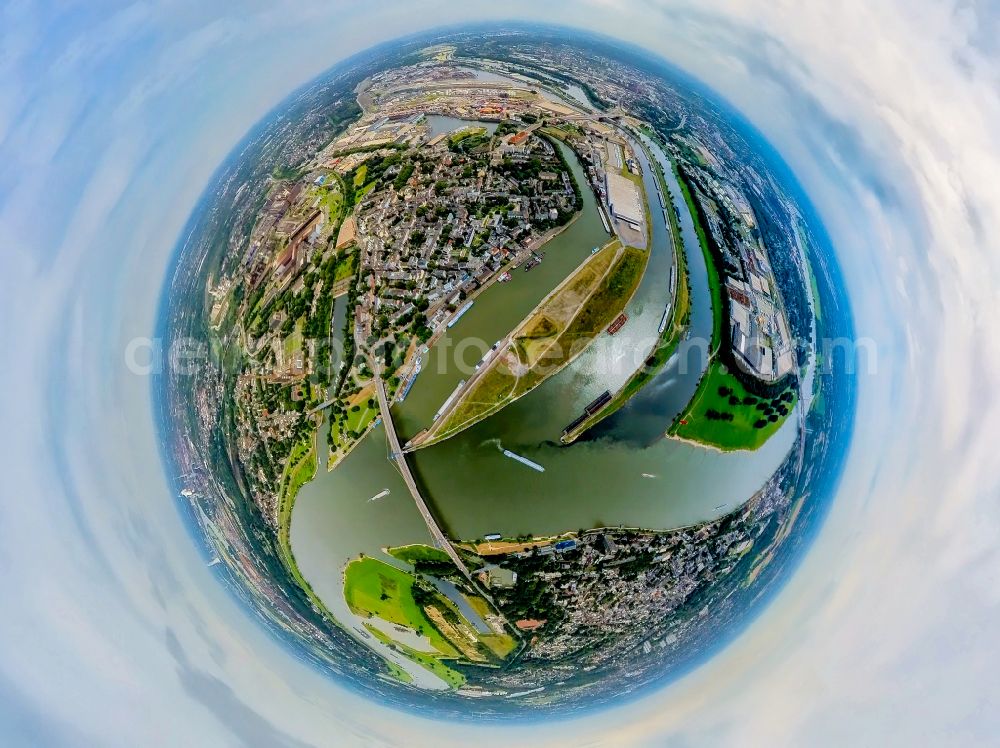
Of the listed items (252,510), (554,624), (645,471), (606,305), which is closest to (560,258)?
(606,305)

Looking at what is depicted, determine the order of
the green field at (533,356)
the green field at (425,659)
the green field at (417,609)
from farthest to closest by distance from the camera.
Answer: the green field at (425,659) < the green field at (417,609) < the green field at (533,356)

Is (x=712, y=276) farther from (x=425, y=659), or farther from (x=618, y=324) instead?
(x=425, y=659)

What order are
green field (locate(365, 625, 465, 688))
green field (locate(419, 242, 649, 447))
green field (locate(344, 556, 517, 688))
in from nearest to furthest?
green field (locate(419, 242, 649, 447)) < green field (locate(344, 556, 517, 688)) < green field (locate(365, 625, 465, 688))

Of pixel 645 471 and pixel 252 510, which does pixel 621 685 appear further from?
pixel 252 510

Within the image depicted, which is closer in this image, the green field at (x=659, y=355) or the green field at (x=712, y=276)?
the green field at (x=659, y=355)

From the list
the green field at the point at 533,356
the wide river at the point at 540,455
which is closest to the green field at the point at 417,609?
the wide river at the point at 540,455

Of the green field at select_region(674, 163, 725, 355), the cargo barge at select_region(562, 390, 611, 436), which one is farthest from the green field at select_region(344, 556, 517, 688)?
the green field at select_region(674, 163, 725, 355)

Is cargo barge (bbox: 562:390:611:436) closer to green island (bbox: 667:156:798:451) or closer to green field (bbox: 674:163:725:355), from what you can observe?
green island (bbox: 667:156:798:451)

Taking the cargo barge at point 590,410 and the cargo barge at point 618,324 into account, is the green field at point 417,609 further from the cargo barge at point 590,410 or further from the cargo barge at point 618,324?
the cargo barge at point 618,324

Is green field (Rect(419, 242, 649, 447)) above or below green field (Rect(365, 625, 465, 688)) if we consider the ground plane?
above

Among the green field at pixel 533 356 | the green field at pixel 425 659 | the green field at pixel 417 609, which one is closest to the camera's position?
the green field at pixel 533 356
